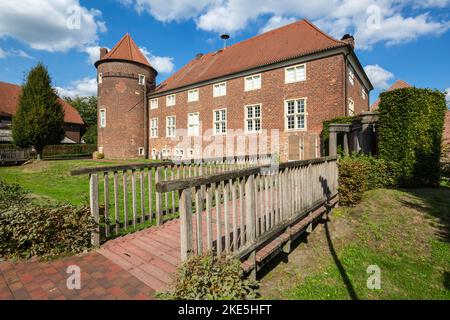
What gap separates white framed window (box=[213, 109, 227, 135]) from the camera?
20.5m

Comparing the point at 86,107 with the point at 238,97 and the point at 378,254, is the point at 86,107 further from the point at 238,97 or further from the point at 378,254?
the point at 378,254

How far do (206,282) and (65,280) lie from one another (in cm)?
200

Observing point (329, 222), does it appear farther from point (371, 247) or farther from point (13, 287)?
point (13, 287)

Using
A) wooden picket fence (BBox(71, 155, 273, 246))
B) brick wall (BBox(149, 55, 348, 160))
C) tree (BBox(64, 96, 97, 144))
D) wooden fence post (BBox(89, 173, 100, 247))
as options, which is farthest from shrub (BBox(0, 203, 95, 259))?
tree (BBox(64, 96, 97, 144))

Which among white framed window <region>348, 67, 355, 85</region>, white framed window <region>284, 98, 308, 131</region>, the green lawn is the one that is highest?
white framed window <region>348, 67, 355, 85</region>

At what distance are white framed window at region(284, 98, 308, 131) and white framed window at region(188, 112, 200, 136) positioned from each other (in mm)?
8821

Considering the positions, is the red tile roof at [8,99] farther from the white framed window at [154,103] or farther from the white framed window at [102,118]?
the white framed window at [154,103]

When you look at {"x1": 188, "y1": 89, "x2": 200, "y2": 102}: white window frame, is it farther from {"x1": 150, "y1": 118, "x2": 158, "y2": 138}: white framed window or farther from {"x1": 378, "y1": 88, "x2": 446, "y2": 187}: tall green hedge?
{"x1": 378, "y1": 88, "x2": 446, "y2": 187}: tall green hedge

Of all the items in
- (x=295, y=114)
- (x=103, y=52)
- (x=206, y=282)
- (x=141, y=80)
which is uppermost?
(x=103, y=52)

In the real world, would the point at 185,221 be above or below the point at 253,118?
below

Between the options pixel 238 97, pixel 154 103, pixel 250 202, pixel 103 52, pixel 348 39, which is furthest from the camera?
pixel 154 103

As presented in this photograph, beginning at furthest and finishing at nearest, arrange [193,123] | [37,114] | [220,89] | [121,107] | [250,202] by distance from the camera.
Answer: [121,107]
[193,123]
[37,114]
[220,89]
[250,202]

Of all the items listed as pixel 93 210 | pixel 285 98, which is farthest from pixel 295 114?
pixel 93 210

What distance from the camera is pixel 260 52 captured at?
1964 centimetres
